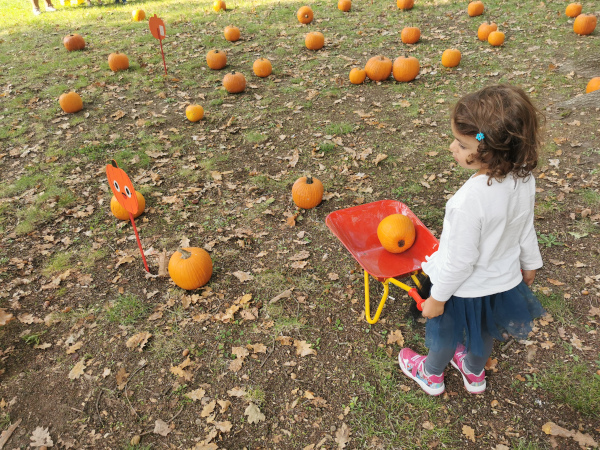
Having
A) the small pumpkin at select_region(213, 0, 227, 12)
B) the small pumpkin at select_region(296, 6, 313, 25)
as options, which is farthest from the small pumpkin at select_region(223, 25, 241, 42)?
the small pumpkin at select_region(213, 0, 227, 12)

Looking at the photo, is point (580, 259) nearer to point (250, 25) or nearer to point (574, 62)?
point (574, 62)

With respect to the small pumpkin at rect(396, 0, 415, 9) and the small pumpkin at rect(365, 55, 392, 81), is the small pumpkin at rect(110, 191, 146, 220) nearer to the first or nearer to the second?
the small pumpkin at rect(365, 55, 392, 81)

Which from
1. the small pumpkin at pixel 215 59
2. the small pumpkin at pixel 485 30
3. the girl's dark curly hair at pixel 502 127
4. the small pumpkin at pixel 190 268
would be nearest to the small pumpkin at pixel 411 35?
→ the small pumpkin at pixel 485 30

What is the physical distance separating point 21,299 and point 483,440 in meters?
4.23

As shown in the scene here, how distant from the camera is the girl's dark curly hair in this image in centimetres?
180

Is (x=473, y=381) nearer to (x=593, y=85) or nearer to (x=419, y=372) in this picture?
(x=419, y=372)

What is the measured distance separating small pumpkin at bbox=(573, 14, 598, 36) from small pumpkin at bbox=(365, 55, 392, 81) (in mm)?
3993

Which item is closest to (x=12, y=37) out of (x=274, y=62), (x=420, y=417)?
(x=274, y=62)

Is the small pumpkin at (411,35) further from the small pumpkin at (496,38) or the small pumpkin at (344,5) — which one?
the small pumpkin at (344,5)

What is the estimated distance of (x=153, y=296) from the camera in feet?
12.3

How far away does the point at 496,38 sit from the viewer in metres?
7.66

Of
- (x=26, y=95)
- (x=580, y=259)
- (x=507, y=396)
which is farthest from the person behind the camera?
(x=26, y=95)

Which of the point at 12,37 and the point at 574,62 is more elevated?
the point at 12,37

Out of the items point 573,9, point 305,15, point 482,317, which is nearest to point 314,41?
point 305,15
